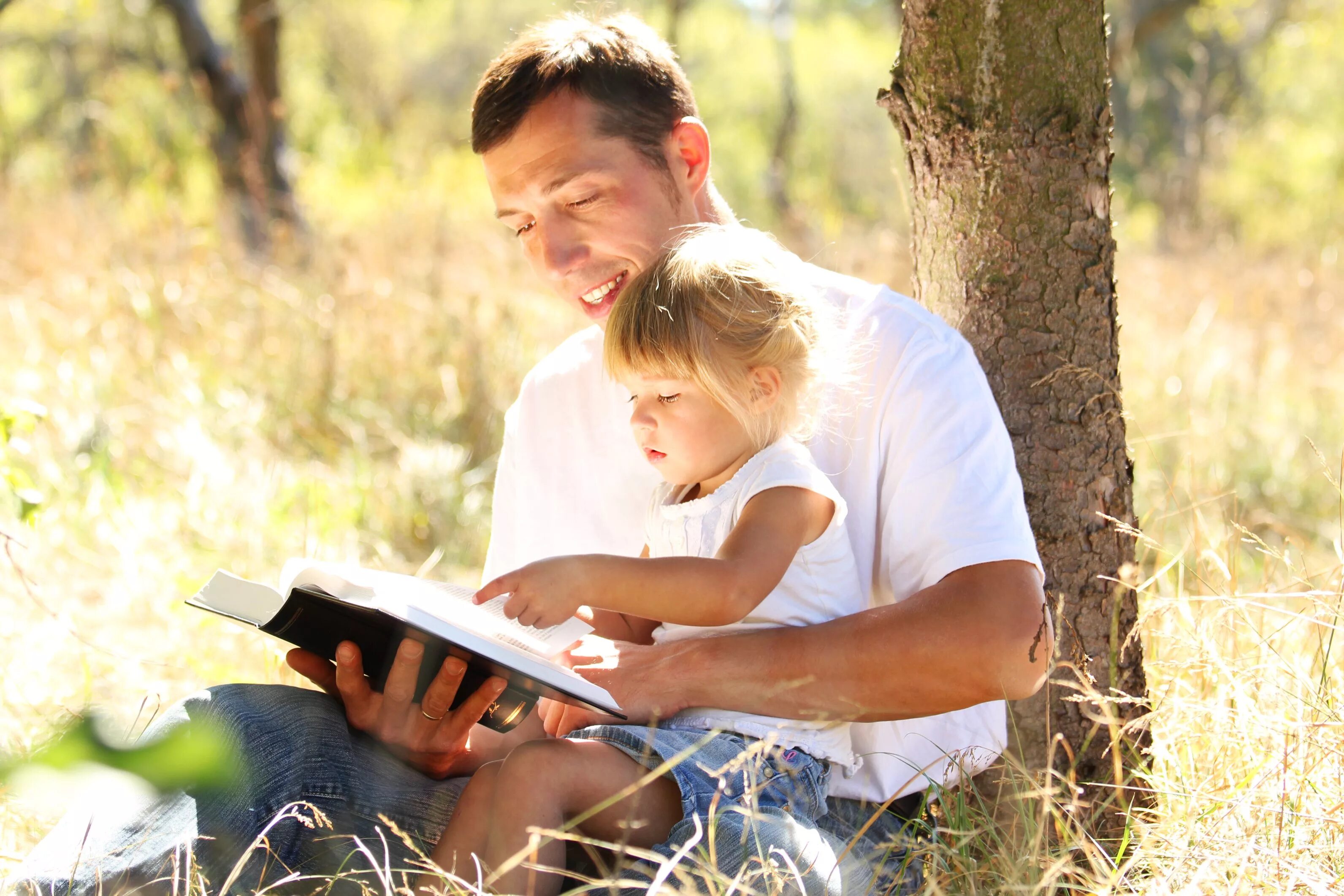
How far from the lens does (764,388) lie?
1.89 m

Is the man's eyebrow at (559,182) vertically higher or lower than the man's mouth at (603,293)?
higher

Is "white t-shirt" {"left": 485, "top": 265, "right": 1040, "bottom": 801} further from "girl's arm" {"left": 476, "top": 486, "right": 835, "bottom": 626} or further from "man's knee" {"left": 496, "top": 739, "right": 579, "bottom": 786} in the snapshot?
"man's knee" {"left": 496, "top": 739, "right": 579, "bottom": 786}

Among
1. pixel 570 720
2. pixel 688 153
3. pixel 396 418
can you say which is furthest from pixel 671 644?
pixel 396 418

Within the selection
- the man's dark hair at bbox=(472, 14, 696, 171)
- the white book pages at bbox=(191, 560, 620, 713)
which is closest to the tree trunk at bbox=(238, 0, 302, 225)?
the man's dark hair at bbox=(472, 14, 696, 171)

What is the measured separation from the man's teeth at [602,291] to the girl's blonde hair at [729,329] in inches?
13.6

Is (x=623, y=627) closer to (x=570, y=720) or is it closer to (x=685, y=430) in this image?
(x=570, y=720)

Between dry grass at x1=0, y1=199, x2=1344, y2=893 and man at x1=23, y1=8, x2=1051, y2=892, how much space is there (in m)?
0.23

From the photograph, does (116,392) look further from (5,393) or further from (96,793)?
(96,793)

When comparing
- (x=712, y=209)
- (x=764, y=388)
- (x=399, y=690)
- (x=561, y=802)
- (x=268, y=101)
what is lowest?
(x=561, y=802)

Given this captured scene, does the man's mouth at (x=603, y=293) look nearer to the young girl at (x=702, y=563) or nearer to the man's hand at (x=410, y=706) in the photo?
the young girl at (x=702, y=563)

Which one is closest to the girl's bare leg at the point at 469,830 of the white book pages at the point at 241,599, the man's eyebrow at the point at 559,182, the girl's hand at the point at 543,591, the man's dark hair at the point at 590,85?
the girl's hand at the point at 543,591

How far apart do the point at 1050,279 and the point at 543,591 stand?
1102 millimetres

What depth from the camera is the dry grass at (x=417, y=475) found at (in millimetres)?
A: 1908

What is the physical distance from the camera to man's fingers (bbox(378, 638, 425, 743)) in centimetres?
170
